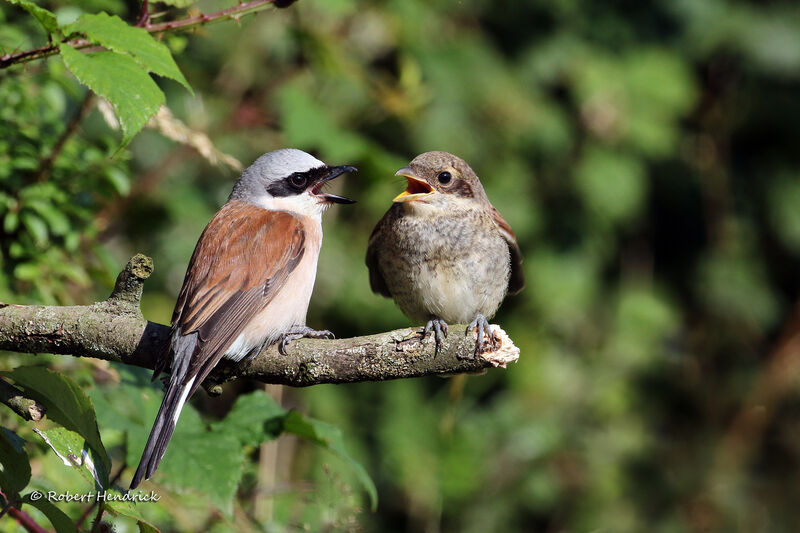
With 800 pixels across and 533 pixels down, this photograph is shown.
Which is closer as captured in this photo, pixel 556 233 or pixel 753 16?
pixel 556 233

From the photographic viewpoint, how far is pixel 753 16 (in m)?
7.09

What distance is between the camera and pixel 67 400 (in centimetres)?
249

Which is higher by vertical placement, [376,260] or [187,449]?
[376,260]

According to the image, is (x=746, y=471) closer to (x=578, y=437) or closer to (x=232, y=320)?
(x=578, y=437)

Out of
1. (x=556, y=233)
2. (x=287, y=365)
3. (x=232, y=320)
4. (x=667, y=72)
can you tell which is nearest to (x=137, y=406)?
(x=232, y=320)

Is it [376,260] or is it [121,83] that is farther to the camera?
[376,260]

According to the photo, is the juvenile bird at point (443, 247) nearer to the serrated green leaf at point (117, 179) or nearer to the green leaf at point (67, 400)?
the serrated green leaf at point (117, 179)

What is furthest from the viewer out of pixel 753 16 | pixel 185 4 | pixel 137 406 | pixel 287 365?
pixel 753 16

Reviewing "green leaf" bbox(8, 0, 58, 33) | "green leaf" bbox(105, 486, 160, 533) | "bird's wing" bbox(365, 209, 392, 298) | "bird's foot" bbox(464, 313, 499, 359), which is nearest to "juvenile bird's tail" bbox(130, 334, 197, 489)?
"green leaf" bbox(105, 486, 160, 533)

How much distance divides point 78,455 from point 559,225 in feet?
15.7

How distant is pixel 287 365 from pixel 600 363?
452 centimetres

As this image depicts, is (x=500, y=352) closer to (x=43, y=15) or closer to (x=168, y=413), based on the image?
(x=168, y=413)

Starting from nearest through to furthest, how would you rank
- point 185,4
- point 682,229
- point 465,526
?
1. point 185,4
2. point 465,526
3. point 682,229
